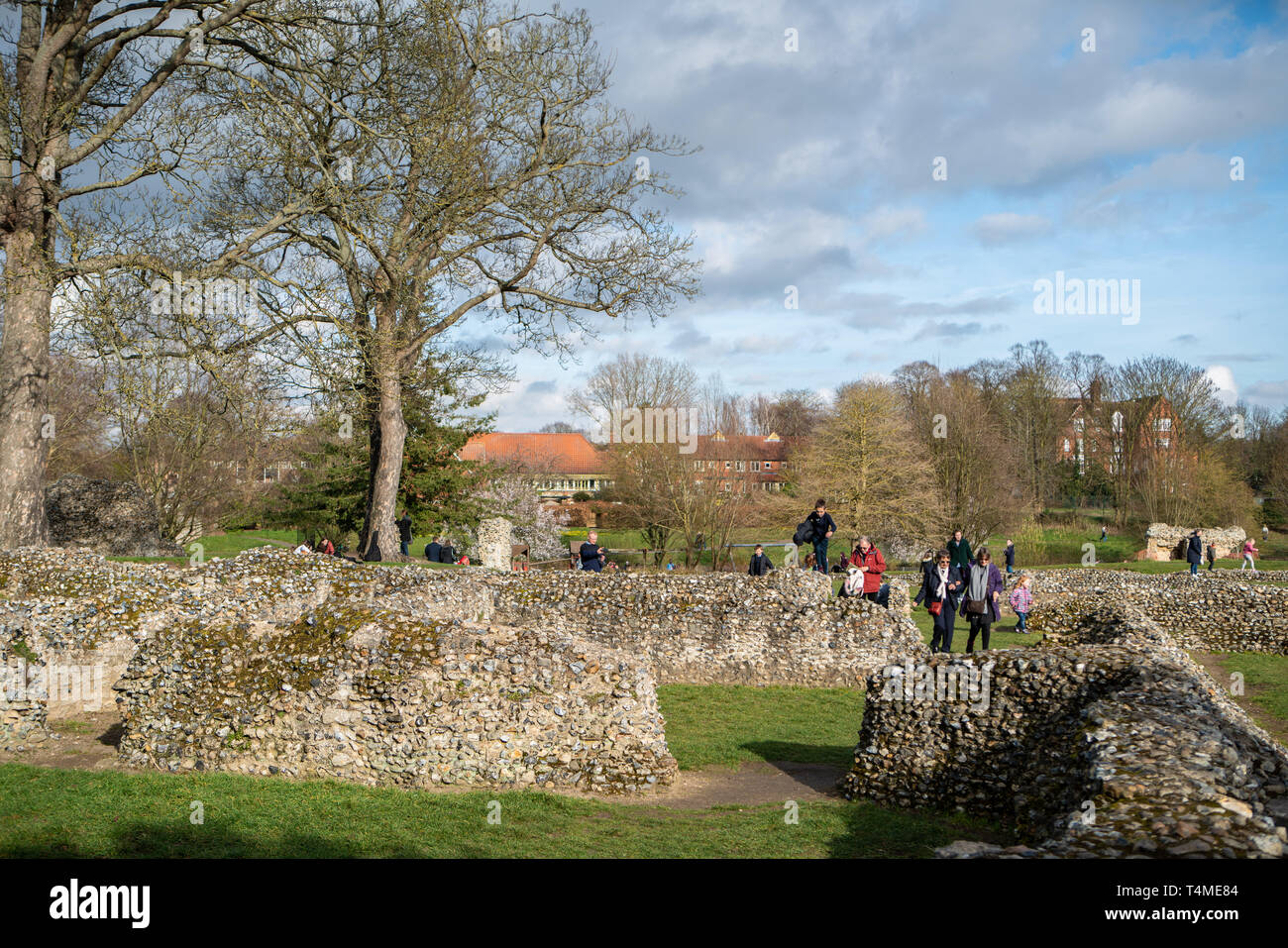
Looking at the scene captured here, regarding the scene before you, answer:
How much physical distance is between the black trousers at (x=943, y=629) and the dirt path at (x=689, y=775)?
20.8 ft

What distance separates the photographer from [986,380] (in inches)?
2559

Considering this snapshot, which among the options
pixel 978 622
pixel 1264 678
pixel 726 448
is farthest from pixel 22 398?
pixel 726 448

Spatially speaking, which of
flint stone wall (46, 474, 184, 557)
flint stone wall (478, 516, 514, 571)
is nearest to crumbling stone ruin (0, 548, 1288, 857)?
flint stone wall (46, 474, 184, 557)

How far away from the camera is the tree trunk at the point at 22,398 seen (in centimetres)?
1602

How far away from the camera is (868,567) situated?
1888 centimetres

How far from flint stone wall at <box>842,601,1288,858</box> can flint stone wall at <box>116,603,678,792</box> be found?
2475mm

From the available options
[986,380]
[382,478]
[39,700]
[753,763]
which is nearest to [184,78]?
[382,478]

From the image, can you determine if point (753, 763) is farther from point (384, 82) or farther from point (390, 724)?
point (384, 82)

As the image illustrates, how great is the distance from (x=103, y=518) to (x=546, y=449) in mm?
68503

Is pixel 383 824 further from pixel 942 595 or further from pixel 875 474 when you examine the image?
pixel 875 474

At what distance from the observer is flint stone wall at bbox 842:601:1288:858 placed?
526 centimetres

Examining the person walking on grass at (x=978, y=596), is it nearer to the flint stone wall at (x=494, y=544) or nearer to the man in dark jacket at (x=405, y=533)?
the man in dark jacket at (x=405, y=533)

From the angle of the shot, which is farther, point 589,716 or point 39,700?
point 39,700
